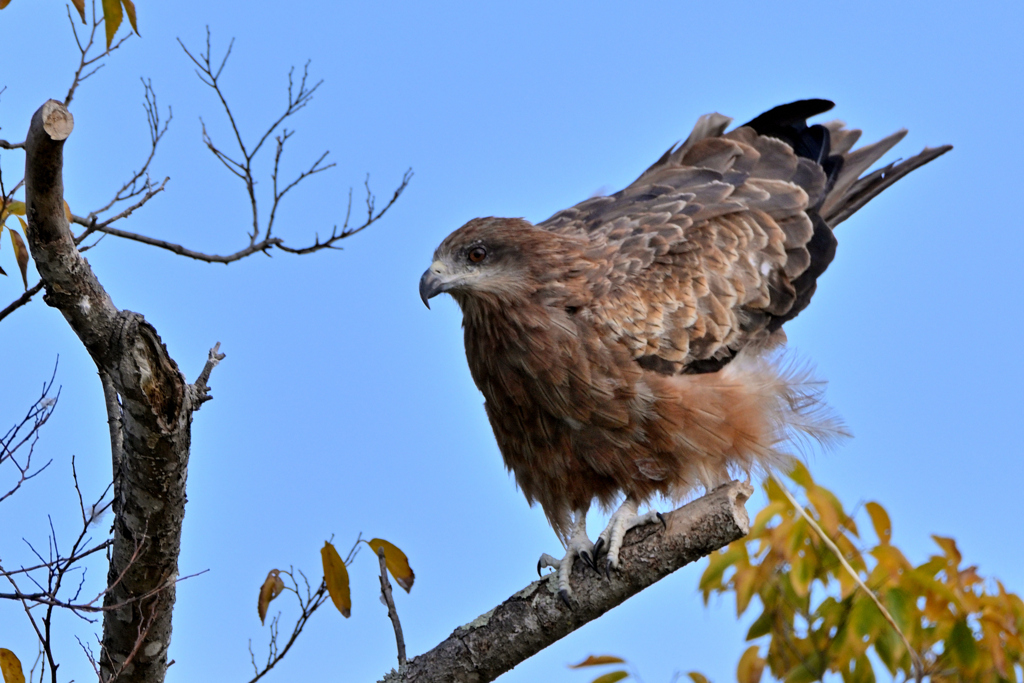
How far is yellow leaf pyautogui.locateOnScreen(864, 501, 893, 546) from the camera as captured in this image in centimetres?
355

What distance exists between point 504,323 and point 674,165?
203 centimetres

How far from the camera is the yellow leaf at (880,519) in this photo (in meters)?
3.55

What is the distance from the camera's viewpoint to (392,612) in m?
3.76

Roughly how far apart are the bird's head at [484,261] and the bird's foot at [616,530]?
106cm

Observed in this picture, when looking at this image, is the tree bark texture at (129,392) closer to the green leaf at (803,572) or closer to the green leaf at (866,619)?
the green leaf at (803,572)

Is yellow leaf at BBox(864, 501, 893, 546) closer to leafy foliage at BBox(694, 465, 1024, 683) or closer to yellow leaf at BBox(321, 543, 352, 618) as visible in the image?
leafy foliage at BBox(694, 465, 1024, 683)

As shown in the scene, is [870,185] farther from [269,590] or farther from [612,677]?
[269,590]

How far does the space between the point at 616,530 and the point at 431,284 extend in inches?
52.3

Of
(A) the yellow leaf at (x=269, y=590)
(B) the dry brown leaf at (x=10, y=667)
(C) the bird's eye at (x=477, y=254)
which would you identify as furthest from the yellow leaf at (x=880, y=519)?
(B) the dry brown leaf at (x=10, y=667)

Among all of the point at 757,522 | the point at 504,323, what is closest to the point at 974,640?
the point at 757,522

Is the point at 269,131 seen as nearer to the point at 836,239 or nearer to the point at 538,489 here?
the point at 538,489

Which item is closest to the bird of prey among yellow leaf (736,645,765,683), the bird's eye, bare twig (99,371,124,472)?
the bird's eye

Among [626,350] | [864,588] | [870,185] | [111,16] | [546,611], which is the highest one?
[111,16]

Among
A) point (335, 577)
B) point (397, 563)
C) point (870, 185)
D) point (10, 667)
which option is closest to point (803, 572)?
point (397, 563)
